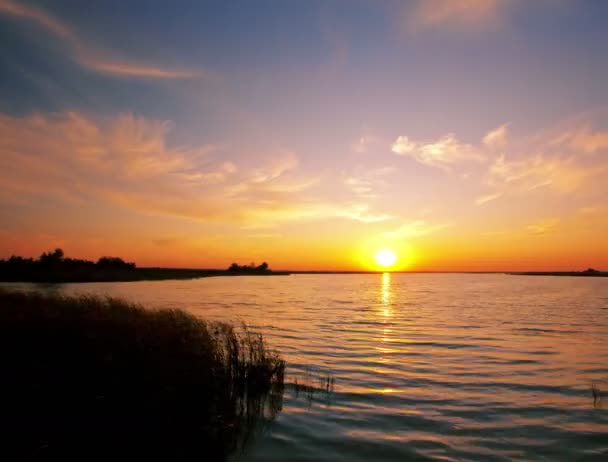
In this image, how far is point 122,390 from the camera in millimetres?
11617

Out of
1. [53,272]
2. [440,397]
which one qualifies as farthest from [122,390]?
[53,272]

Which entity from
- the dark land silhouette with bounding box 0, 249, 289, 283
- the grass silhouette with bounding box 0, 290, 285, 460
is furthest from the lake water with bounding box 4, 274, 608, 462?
the dark land silhouette with bounding box 0, 249, 289, 283

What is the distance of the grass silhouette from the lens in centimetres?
925

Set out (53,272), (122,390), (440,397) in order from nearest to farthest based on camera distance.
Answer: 1. (122,390)
2. (440,397)
3. (53,272)

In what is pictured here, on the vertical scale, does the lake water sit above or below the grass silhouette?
below

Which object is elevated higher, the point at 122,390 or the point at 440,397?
the point at 122,390

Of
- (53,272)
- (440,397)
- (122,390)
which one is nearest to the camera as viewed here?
(122,390)

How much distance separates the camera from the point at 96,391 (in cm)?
1172

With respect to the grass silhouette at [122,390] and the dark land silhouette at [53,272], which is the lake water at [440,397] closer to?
the grass silhouette at [122,390]

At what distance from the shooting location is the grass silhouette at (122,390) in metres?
9.25

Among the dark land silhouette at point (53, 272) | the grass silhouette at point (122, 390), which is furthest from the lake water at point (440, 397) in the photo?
the dark land silhouette at point (53, 272)

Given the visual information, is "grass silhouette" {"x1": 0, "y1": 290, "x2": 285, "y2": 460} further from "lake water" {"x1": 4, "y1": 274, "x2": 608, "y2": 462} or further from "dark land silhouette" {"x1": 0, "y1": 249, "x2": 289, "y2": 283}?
"dark land silhouette" {"x1": 0, "y1": 249, "x2": 289, "y2": 283}

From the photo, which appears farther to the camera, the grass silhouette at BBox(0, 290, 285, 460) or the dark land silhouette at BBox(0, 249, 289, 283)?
the dark land silhouette at BBox(0, 249, 289, 283)

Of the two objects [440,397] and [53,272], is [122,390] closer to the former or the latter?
[440,397]
